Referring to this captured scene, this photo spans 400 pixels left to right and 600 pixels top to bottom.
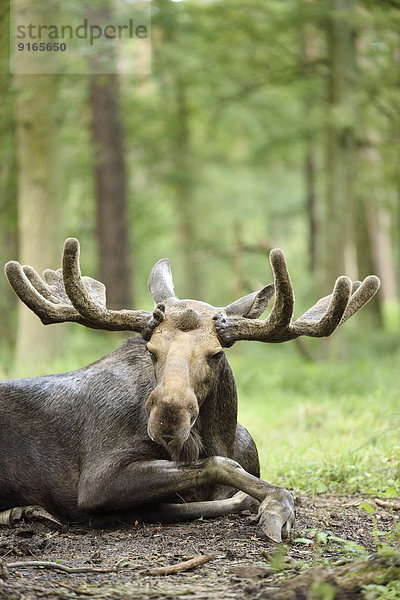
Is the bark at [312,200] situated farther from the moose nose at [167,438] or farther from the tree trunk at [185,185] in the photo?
the moose nose at [167,438]

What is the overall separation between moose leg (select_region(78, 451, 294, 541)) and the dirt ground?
0.18 metres

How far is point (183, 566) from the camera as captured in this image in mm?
4410

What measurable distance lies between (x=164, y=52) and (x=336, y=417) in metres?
A: 12.5

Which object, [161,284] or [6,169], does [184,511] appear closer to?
[161,284]

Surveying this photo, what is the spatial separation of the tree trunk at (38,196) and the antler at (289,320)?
26.2ft

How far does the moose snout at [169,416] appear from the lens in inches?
198

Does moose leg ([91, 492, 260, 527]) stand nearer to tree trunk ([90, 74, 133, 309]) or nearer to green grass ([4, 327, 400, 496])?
green grass ([4, 327, 400, 496])

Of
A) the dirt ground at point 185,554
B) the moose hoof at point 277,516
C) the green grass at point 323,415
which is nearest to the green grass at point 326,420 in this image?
the green grass at point 323,415

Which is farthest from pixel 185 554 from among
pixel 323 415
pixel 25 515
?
pixel 323 415

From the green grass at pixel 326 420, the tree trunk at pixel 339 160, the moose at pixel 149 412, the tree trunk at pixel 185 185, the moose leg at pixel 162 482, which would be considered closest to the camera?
the moose at pixel 149 412

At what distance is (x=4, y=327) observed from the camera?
1755 cm

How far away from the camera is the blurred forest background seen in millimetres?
13492

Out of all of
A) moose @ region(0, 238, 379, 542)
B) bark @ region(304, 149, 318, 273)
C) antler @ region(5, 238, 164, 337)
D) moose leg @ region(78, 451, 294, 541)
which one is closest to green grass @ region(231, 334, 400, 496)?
moose leg @ region(78, 451, 294, 541)

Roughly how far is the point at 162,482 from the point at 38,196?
347 inches
